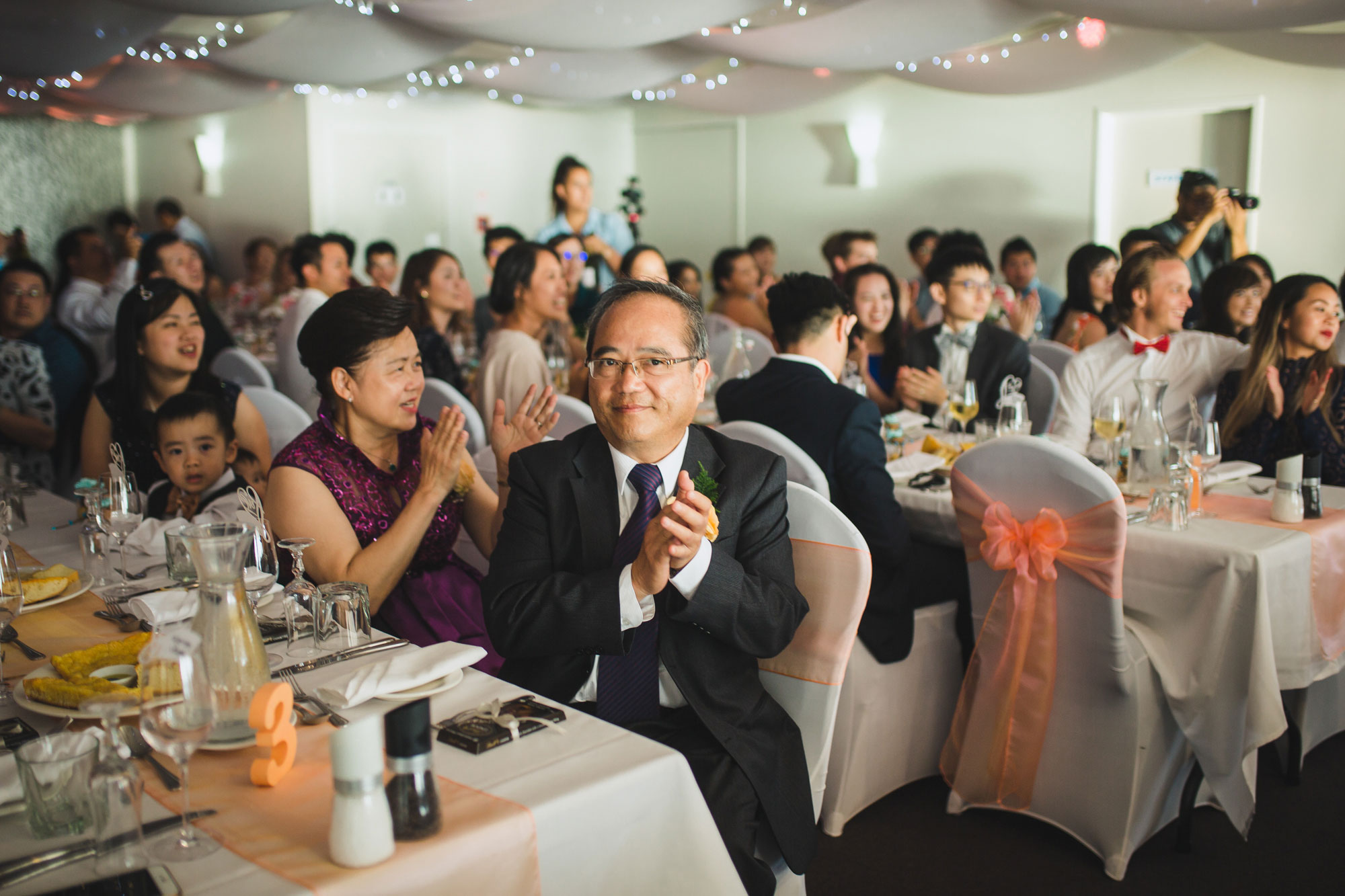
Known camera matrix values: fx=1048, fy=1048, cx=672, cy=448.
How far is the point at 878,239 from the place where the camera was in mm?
9297

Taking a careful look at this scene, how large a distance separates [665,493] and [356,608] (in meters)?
0.56

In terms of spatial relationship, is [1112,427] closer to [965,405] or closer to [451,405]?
[965,405]

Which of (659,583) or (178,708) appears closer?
(178,708)

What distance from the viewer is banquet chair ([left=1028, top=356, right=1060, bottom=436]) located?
4.42 meters

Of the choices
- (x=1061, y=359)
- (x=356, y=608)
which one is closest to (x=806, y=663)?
(x=356, y=608)

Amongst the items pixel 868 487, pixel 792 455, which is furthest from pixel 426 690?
pixel 868 487

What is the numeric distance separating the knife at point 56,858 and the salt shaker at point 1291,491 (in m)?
2.50

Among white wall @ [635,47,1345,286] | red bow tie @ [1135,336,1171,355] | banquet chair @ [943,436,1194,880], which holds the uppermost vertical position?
white wall @ [635,47,1345,286]

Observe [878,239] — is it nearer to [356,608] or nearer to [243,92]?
[243,92]

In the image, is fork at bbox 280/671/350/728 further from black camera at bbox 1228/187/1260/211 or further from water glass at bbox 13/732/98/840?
black camera at bbox 1228/187/1260/211

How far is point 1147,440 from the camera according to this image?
9.52ft

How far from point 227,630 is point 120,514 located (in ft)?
3.39

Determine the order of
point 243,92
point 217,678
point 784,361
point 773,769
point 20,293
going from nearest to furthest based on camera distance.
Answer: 1. point 217,678
2. point 773,769
3. point 784,361
4. point 20,293
5. point 243,92

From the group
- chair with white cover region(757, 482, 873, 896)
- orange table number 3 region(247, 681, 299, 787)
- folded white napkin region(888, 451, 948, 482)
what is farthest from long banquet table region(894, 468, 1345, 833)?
orange table number 3 region(247, 681, 299, 787)
